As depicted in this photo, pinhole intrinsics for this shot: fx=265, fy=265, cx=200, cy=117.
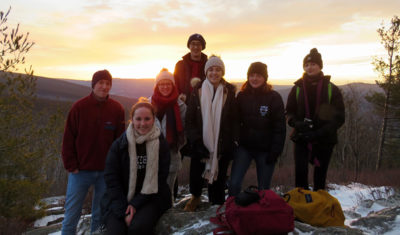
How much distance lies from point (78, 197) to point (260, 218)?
2216mm

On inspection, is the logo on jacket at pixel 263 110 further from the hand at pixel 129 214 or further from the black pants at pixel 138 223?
the hand at pixel 129 214

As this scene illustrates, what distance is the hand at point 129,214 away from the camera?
2739mm

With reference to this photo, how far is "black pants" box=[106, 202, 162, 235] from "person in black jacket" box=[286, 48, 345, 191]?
209cm

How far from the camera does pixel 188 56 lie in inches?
172

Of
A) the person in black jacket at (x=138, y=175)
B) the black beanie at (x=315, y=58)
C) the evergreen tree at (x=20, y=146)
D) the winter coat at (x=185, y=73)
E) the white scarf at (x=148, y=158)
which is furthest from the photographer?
the evergreen tree at (x=20, y=146)

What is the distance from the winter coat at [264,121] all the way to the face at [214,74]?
48 cm

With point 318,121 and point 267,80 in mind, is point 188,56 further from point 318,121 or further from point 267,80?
point 318,121

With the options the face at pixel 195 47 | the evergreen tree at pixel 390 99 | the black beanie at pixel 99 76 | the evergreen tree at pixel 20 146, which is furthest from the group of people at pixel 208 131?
the evergreen tree at pixel 390 99

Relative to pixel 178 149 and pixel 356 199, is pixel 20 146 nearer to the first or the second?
pixel 178 149

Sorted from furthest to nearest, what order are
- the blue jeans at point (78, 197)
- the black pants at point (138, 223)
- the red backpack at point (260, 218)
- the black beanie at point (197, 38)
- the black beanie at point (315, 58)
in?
the black beanie at point (197, 38) → the black beanie at point (315, 58) → the blue jeans at point (78, 197) → the black pants at point (138, 223) → the red backpack at point (260, 218)

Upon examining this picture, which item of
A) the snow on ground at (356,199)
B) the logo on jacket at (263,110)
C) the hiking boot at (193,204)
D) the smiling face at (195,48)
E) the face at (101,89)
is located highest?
the smiling face at (195,48)

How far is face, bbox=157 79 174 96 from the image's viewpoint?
12.4 ft

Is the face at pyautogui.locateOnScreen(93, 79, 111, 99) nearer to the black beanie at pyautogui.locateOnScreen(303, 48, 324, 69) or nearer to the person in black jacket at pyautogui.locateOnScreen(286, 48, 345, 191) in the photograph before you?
the person in black jacket at pyautogui.locateOnScreen(286, 48, 345, 191)

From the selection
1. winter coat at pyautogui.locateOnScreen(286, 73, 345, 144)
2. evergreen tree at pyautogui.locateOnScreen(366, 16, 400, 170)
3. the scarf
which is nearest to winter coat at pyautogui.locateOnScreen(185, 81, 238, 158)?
the scarf
